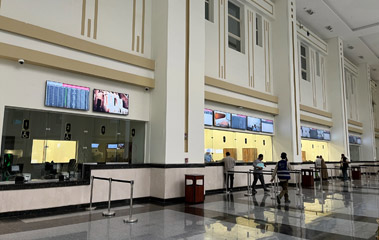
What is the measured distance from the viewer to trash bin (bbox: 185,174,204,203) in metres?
7.94

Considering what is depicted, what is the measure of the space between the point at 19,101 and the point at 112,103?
225 cm

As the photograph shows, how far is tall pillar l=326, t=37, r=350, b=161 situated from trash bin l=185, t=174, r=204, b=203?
14.1 m

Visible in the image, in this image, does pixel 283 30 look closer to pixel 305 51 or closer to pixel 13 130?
pixel 305 51

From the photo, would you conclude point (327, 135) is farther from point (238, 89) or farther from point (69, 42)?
point (69, 42)

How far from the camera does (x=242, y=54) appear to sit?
41.7ft

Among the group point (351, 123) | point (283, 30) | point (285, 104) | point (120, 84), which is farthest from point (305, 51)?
point (120, 84)

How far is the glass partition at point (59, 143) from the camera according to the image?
247 inches

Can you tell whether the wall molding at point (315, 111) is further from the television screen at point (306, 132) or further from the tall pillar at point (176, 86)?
the tall pillar at point (176, 86)

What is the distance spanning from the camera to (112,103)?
7.83 m

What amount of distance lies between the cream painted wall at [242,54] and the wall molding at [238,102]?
2.78 feet

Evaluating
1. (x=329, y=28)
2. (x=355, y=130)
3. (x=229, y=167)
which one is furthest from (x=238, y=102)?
(x=355, y=130)

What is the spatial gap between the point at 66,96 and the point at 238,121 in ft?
23.5

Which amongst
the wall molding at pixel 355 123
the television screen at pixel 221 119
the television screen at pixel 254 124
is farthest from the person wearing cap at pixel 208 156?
the wall molding at pixel 355 123

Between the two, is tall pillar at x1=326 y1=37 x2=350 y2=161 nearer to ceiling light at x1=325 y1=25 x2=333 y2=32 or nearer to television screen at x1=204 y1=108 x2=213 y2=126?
ceiling light at x1=325 y1=25 x2=333 y2=32
